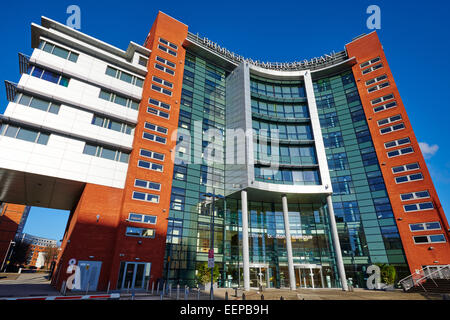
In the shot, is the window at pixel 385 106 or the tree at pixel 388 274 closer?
the tree at pixel 388 274

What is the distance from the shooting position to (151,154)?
32.8 meters

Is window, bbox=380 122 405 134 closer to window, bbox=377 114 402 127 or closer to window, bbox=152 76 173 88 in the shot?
window, bbox=377 114 402 127

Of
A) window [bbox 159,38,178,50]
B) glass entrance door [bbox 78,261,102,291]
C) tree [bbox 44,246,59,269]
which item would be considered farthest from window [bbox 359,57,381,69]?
tree [bbox 44,246,59,269]

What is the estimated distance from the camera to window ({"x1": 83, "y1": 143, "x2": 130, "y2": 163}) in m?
29.9

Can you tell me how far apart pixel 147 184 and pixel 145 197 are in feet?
5.62

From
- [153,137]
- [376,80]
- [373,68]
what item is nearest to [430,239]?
[376,80]

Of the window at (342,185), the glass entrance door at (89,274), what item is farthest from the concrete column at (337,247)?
the glass entrance door at (89,274)

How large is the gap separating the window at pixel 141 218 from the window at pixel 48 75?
61.3 feet

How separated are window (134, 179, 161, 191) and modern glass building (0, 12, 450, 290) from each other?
13cm

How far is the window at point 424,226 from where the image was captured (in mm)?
33219

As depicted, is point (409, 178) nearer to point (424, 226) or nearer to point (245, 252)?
point (424, 226)

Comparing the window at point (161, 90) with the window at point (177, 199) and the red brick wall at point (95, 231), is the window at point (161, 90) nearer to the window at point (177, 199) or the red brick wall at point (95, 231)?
the window at point (177, 199)

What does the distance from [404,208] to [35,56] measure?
53374 mm
